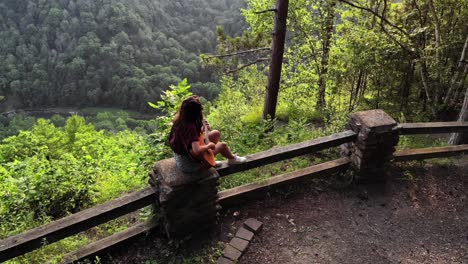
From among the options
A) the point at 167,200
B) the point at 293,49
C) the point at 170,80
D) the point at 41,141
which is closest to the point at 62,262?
the point at 167,200

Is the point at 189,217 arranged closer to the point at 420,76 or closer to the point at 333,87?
the point at 420,76

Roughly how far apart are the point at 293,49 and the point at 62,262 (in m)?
11.2

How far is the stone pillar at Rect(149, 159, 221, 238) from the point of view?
3.92m

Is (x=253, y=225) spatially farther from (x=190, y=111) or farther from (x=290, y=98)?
(x=290, y=98)

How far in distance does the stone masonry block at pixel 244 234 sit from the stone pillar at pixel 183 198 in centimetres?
39

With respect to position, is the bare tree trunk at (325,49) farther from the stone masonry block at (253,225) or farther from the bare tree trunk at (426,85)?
the stone masonry block at (253,225)

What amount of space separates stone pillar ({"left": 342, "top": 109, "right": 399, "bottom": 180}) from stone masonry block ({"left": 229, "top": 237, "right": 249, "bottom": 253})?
224cm

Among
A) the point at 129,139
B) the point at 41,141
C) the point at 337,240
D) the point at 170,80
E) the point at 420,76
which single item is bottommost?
the point at 170,80

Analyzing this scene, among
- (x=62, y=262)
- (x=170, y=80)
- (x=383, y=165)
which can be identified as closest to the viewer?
(x=62, y=262)

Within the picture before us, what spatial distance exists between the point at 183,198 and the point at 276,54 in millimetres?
4730

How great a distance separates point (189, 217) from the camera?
166 inches

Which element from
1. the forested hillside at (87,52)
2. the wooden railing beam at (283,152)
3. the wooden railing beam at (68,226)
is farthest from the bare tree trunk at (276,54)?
the forested hillside at (87,52)

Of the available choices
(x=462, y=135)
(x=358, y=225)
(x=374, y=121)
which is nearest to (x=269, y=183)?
(x=358, y=225)

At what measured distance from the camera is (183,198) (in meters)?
4.05
